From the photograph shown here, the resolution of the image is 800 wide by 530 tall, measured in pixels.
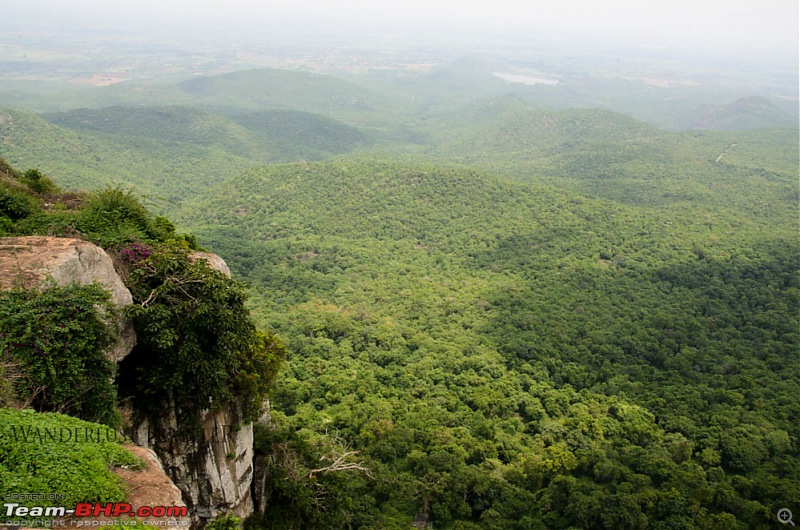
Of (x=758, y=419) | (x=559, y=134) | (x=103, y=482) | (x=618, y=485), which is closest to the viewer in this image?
(x=103, y=482)

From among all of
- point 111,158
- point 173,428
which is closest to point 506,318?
point 173,428

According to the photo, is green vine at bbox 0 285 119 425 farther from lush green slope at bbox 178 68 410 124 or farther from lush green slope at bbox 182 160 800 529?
lush green slope at bbox 178 68 410 124

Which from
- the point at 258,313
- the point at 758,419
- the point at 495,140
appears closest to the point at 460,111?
the point at 495,140

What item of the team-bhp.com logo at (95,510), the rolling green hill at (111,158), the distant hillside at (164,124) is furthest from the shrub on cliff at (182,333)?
the distant hillside at (164,124)

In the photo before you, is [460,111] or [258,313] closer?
[258,313]

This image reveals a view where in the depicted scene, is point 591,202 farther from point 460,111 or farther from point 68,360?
point 460,111

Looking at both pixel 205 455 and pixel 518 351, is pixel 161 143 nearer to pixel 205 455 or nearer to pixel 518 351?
pixel 518 351
